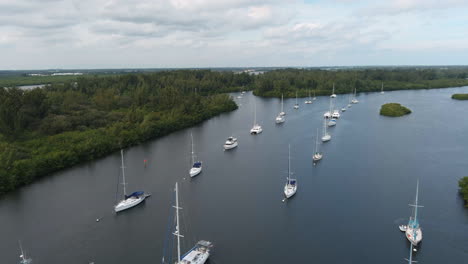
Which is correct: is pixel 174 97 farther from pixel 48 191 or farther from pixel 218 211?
pixel 218 211

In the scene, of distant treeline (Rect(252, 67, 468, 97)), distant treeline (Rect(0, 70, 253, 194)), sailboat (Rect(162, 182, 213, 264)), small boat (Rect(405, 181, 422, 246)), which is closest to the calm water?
small boat (Rect(405, 181, 422, 246))

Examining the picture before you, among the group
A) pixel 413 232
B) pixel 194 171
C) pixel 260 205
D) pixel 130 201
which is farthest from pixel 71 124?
pixel 413 232

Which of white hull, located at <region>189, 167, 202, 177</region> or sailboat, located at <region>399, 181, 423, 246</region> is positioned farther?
white hull, located at <region>189, 167, 202, 177</region>

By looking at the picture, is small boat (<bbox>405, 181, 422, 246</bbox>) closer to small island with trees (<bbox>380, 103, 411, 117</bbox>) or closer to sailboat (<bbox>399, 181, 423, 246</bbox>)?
sailboat (<bbox>399, 181, 423, 246</bbox>)

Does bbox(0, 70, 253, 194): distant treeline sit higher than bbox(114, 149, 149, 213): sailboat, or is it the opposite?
bbox(0, 70, 253, 194): distant treeline

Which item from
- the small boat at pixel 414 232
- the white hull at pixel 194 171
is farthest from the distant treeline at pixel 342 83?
the small boat at pixel 414 232

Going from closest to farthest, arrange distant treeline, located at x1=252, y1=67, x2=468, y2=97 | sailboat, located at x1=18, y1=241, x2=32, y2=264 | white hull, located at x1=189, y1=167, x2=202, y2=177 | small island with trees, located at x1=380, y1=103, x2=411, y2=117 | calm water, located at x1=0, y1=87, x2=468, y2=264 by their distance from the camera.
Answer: sailboat, located at x1=18, y1=241, x2=32, y2=264, calm water, located at x1=0, y1=87, x2=468, y2=264, white hull, located at x1=189, y1=167, x2=202, y2=177, small island with trees, located at x1=380, y1=103, x2=411, y2=117, distant treeline, located at x1=252, y1=67, x2=468, y2=97
